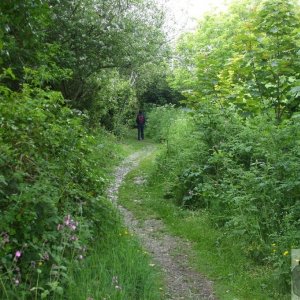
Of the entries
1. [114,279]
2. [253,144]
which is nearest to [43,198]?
[114,279]

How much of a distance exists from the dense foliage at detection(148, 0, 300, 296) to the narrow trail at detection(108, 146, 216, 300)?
0.87m

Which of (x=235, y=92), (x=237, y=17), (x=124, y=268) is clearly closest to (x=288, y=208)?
(x=124, y=268)


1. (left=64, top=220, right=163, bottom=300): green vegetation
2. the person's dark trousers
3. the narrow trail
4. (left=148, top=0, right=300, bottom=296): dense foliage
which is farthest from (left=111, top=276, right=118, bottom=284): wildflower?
the person's dark trousers

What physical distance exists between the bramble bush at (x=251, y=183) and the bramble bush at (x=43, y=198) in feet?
6.99

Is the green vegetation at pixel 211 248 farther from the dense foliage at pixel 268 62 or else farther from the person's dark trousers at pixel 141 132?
the person's dark trousers at pixel 141 132

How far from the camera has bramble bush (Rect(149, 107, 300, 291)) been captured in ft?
18.2

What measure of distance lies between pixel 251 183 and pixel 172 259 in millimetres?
1722

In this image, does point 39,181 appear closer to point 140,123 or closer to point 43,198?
point 43,198

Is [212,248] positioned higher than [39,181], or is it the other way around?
[39,181]

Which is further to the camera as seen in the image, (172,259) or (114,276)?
(172,259)

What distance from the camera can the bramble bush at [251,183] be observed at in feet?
18.2

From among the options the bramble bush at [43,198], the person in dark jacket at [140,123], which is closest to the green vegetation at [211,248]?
the bramble bush at [43,198]

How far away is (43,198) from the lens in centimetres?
382

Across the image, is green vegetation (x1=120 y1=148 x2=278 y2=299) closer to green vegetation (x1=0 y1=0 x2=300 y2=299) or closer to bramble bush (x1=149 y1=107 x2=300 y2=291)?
green vegetation (x1=0 y1=0 x2=300 y2=299)
